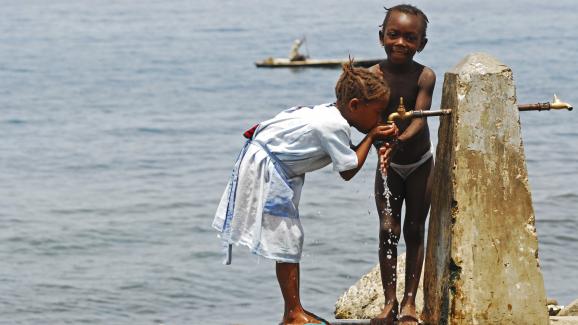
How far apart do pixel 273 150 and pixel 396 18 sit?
933 millimetres

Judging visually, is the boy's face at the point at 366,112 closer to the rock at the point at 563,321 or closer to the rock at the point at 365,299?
the rock at the point at 563,321

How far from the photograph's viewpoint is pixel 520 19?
4350 cm

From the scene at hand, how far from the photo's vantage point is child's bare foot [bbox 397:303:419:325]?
Answer: 18.6ft

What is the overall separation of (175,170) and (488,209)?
12433 millimetres

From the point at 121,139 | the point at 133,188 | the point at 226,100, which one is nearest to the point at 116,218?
the point at 133,188

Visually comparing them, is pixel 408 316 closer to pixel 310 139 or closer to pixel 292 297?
pixel 292 297

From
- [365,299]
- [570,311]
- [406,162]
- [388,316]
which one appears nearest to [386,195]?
[406,162]

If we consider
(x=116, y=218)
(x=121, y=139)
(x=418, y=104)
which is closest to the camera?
(x=418, y=104)

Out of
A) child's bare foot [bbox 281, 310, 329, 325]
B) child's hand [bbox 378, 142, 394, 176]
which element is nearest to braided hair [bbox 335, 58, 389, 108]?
child's hand [bbox 378, 142, 394, 176]

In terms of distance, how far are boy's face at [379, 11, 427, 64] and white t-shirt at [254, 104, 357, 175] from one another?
19.5 inches

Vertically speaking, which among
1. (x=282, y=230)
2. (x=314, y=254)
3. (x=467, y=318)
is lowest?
(x=314, y=254)

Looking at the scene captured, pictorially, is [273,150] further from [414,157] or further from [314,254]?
[314,254]

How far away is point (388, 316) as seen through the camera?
18.7 feet

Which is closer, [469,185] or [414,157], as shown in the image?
[469,185]
